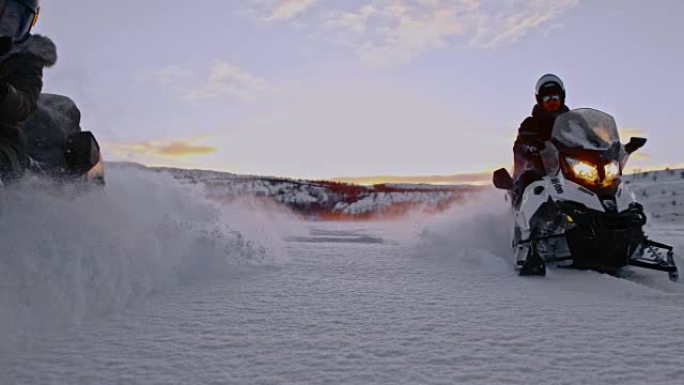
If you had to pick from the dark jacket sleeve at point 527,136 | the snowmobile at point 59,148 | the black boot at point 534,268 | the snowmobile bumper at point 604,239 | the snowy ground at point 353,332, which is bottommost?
the snowy ground at point 353,332

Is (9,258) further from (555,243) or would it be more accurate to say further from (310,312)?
(555,243)

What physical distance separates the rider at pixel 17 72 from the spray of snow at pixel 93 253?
0.21 meters

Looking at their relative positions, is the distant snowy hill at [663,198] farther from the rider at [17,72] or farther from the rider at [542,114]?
the rider at [17,72]

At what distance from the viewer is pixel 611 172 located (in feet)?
15.0

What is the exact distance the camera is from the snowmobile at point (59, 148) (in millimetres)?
3809

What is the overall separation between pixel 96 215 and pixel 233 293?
Result: 1278mm

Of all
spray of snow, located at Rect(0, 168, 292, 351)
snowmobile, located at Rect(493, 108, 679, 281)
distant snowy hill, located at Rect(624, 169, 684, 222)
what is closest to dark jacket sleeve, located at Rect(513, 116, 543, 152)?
snowmobile, located at Rect(493, 108, 679, 281)

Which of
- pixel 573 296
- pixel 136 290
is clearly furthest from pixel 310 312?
pixel 573 296

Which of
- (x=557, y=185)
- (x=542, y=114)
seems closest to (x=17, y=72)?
(x=557, y=185)

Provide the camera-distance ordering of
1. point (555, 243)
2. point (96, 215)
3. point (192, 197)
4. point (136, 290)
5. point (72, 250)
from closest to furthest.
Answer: point (72, 250) < point (136, 290) < point (96, 215) < point (555, 243) < point (192, 197)

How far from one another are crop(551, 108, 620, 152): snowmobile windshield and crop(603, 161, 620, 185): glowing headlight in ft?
0.52

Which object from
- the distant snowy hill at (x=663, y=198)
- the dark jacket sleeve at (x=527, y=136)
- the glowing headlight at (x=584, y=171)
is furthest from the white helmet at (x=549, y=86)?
the distant snowy hill at (x=663, y=198)

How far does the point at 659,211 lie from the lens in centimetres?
1683

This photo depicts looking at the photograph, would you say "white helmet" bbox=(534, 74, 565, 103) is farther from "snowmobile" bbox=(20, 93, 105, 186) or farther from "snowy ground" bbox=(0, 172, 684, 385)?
"snowmobile" bbox=(20, 93, 105, 186)
